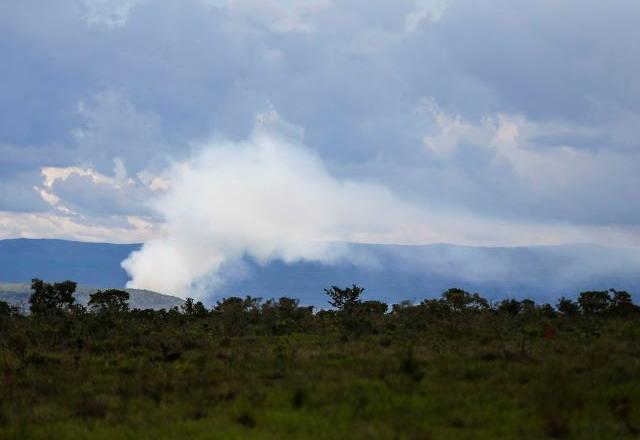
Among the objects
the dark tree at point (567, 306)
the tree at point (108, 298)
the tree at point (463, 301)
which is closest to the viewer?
the dark tree at point (567, 306)

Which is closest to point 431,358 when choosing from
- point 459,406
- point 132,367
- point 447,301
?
point 459,406

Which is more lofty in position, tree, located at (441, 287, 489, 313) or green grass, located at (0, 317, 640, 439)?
tree, located at (441, 287, 489, 313)

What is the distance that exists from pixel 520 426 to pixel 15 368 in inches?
607

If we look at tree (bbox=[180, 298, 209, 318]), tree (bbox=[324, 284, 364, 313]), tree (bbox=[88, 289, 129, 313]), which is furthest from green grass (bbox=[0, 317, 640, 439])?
tree (bbox=[88, 289, 129, 313])

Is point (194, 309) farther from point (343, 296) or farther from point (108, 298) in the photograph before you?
point (343, 296)

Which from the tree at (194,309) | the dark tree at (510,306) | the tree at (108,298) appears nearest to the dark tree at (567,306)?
the dark tree at (510,306)

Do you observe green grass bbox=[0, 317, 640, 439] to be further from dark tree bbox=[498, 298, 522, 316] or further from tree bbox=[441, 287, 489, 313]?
dark tree bbox=[498, 298, 522, 316]

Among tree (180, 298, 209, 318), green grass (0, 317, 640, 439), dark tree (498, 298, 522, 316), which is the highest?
dark tree (498, 298, 522, 316)

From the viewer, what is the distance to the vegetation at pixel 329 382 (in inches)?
494

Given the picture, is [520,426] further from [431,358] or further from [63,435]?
[63,435]

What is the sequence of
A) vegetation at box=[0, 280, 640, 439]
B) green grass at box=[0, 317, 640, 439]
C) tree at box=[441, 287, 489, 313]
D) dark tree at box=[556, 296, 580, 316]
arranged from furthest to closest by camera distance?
tree at box=[441, 287, 489, 313]
dark tree at box=[556, 296, 580, 316]
vegetation at box=[0, 280, 640, 439]
green grass at box=[0, 317, 640, 439]

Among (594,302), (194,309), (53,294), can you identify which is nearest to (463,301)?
(594,302)

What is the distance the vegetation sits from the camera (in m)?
12.5

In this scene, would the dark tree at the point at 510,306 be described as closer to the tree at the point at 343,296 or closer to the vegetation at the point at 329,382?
the vegetation at the point at 329,382
